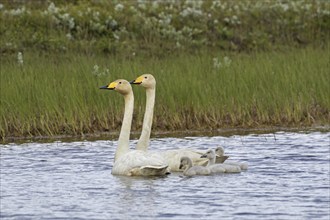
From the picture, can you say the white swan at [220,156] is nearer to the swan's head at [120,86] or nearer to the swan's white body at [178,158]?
the swan's white body at [178,158]

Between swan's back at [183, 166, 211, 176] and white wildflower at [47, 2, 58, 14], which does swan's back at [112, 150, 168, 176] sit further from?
white wildflower at [47, 2, 58, 14]

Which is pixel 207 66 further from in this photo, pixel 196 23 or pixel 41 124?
pixel 196 23

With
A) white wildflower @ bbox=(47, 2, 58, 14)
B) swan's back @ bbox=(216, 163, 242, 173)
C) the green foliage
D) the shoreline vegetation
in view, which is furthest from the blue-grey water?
white wildflower @ bbox=(47, 2, 58, 14)

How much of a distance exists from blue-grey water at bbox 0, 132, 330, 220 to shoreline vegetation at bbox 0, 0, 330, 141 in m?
1.50

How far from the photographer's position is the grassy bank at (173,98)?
17.8m

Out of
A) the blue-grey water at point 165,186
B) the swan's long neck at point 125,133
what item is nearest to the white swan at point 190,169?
the blue-grey water at point 165,186

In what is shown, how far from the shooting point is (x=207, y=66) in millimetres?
21266

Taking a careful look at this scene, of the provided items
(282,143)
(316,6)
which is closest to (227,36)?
(316,6)

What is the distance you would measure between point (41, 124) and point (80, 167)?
3433 millimetres

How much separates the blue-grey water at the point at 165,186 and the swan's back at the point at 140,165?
0.45ft

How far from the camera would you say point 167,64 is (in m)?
21.8

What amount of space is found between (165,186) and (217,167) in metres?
1.19

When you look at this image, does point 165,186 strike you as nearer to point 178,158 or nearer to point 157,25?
point 178,158

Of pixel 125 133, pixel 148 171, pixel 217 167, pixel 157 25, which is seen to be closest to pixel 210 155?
pixel 217 167
